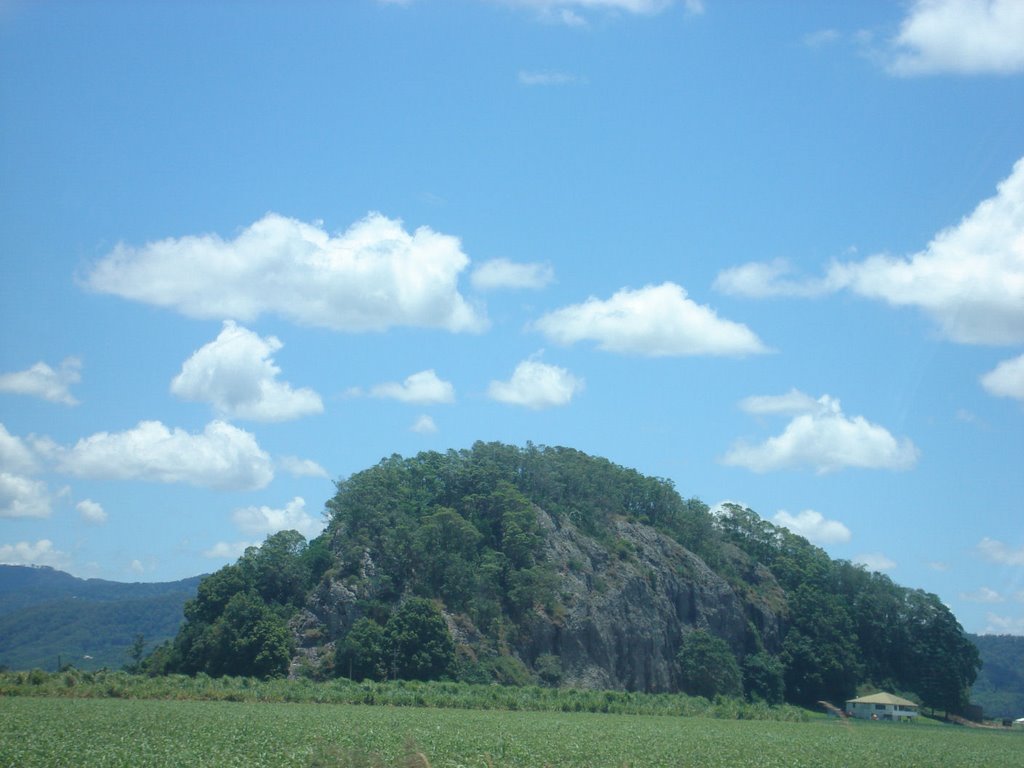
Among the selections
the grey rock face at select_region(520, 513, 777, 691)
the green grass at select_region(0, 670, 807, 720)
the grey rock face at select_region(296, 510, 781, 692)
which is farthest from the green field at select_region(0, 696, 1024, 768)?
the grey rock face at select_region(520, 513, 777, 691)

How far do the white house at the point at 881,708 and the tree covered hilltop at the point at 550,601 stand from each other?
10.1 metres

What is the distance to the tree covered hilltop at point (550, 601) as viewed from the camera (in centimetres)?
7794

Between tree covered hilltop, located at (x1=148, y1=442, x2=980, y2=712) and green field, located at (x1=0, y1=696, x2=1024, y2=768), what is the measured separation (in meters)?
29.5

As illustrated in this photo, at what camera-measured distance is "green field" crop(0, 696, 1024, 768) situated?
25906 mm

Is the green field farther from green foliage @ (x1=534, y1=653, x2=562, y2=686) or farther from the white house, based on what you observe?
the white house

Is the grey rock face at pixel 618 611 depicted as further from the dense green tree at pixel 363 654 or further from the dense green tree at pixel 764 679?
the dense green tree at pixel 764 679

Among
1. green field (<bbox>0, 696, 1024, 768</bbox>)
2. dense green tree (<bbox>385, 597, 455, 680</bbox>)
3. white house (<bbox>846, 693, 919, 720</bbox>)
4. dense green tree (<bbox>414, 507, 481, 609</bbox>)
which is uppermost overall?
dense green tree (<bbox>414, 507, 481, 609</bbox>)

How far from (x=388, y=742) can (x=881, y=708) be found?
2955 inches

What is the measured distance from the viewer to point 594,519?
10862 cm

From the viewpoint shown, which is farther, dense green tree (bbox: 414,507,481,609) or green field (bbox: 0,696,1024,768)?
dense green tree (bbox: 414,507,481,609)

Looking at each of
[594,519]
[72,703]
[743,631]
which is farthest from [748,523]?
[72,703]

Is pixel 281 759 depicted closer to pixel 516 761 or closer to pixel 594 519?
pixel 516 761

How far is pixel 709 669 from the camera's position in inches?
3730

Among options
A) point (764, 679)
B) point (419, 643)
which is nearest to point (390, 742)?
point (419, 643)
